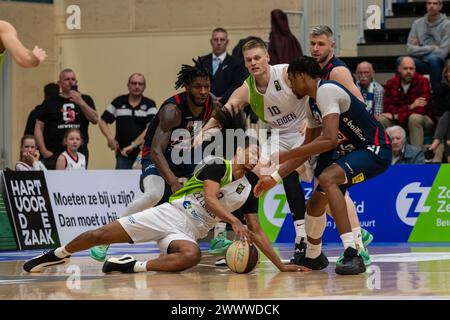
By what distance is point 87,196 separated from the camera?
48.0ft

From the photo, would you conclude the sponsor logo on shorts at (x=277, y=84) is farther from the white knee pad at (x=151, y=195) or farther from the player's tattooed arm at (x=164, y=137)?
the white knee pad at (x=151, y=195)

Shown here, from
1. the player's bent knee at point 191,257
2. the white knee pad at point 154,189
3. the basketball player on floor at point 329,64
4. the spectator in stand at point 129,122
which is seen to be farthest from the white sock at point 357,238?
the spectator in stand at point 129,122

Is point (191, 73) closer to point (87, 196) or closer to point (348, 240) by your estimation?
point (348, 240)

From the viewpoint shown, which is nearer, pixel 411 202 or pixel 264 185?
pixel 264 185

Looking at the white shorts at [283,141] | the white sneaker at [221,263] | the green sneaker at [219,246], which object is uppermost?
the white shorts at [283,141]

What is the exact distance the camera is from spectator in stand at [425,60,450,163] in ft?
50.7

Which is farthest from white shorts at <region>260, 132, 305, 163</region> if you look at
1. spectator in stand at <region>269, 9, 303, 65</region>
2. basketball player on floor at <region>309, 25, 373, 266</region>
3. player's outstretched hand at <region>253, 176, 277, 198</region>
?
spectator in stand at <region>269, 9, 303, 65</region>

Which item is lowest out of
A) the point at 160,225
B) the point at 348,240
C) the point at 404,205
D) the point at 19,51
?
the point at 404,205

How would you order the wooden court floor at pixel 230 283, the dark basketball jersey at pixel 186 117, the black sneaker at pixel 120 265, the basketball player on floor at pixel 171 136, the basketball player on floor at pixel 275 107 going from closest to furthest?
the wooden court floor at pixel 230 283 → the black sneaker at pixel 120 265 → the basketball player on floor at pixel 275 107 → the basketball player on floor at pixel 171 136 → the dark basketball jersey at pixel 186 117

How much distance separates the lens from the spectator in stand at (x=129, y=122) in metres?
16.1

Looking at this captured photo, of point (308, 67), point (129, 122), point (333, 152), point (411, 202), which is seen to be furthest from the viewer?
point (129, 122)

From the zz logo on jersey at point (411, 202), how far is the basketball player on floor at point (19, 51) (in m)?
7.99

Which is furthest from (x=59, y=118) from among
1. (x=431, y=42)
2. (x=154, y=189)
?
Answer: (x=431, y=42)

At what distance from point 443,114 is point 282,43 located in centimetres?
301
